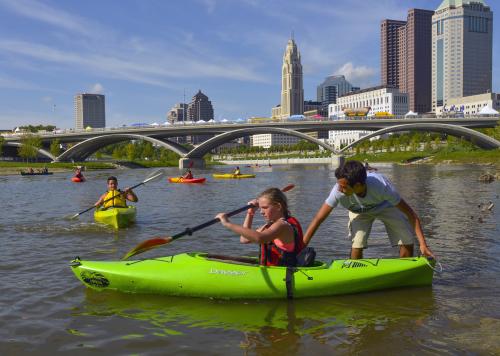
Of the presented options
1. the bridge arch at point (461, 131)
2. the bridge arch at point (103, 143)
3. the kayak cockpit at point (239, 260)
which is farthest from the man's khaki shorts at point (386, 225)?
the bridge arch at point (103, 143)

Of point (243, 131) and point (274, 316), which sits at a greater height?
point (243, 131)

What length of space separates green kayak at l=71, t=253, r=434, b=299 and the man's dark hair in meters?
1.31

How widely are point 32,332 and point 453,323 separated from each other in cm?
478

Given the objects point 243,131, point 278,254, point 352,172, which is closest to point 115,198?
point 278,254

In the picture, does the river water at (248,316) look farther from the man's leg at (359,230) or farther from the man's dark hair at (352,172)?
the man's dark hair at (352,172)

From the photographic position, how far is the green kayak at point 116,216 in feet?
42.3

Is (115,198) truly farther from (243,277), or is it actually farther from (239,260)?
(243,277)

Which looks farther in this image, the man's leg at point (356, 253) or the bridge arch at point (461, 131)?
the bridge arch at point (461, 131)

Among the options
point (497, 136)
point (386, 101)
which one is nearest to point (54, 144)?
point (497, 136)

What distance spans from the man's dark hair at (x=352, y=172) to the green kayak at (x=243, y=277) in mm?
1308

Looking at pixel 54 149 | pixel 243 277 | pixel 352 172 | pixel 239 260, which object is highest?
pixel 54 149

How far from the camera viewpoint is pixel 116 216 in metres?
12.8

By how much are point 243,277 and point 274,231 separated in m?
0.95

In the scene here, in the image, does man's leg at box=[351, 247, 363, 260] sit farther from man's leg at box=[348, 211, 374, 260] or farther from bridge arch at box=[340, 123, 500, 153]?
bridge arch at box=[340, 123, 500, 153]
